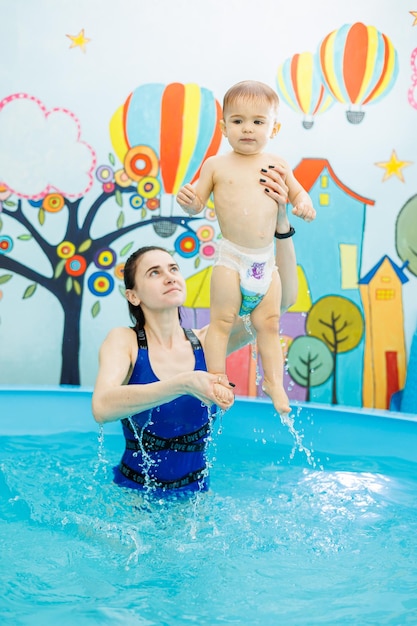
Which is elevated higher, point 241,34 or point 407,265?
point 241,34

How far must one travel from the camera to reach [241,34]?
16.3 ft

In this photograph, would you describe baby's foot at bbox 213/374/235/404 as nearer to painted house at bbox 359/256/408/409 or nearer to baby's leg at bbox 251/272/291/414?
baby's leg at bbox 251/272/291/414

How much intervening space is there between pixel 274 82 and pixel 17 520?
131 inches

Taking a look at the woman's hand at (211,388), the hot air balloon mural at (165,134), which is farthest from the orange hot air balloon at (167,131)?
the woman's hand at (211,388)

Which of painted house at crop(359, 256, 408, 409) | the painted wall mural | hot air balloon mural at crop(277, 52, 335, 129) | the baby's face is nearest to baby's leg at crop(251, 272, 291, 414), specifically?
the baby's face

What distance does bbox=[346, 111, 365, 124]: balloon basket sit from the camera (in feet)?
16.3

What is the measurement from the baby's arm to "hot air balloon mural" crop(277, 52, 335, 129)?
2671mm

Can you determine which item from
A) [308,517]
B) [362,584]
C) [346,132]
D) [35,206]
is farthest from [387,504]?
[35,206]

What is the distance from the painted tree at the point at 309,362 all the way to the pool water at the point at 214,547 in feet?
5.09

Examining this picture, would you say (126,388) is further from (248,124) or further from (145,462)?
(248,124)

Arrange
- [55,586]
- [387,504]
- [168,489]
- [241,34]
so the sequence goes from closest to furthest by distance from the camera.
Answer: [55,586]
[168,489]
[387,504]
[241,34]

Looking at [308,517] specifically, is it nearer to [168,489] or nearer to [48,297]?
[168,489]

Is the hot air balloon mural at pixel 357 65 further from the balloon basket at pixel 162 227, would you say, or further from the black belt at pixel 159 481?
the black belt at pixel 159 481

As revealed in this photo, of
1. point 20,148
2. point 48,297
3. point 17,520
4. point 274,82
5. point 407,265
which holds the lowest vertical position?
point 17,520
